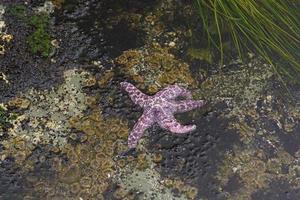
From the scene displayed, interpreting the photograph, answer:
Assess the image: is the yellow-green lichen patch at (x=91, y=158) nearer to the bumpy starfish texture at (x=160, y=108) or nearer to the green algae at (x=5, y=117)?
the bumpy starfish texture at (x=160, y=108)

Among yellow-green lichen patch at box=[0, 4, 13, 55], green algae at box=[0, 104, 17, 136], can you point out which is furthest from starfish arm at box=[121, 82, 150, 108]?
yellow-green lichen patch at box=[0, 4, 13, 55]

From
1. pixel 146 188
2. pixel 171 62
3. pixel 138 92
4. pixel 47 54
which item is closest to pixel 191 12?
pixel 171 62

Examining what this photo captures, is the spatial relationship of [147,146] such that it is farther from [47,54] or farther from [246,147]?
[47,54]

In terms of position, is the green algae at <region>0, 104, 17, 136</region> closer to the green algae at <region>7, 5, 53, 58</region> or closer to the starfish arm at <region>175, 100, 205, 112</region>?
the green algae at <region>7, 5, 53, 58</region>

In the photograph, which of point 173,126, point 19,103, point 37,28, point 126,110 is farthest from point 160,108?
point 37,28

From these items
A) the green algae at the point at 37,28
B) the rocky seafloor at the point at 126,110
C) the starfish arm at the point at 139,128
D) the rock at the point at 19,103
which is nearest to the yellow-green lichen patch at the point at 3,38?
the rocky seafloor at the point at 126,110

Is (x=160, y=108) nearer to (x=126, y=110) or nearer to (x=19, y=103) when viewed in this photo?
(x=126, y=110)
